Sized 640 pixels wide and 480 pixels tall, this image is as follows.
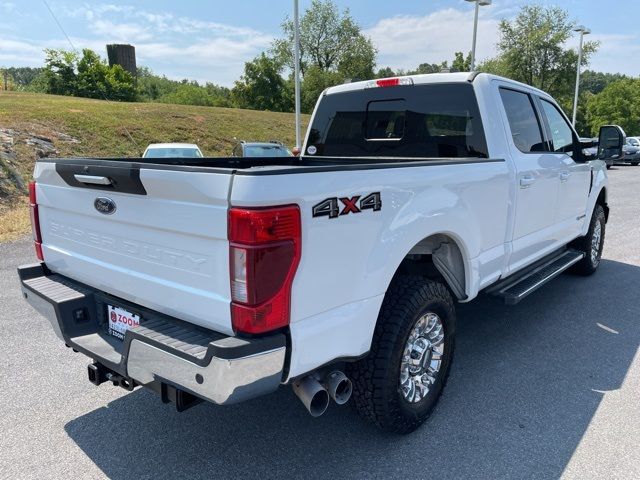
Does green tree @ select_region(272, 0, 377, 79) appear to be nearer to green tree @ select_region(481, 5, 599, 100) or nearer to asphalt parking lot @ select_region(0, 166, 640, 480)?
green tree @ select_region(481, 5, 599, 100)

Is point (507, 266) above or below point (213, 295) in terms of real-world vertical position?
below

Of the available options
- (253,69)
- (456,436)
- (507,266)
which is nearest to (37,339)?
(456,436)

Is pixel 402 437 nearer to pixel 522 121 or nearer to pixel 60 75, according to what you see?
pixel 522 121

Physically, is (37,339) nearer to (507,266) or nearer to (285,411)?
(285,411)

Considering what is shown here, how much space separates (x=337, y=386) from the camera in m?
2.38

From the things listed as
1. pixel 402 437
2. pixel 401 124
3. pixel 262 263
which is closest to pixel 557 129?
pixel 401 124

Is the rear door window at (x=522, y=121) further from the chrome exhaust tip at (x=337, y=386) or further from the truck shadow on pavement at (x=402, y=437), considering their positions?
the chrome exhaust tip at (x=337, y=386)

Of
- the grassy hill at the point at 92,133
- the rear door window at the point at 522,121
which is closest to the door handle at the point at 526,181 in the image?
the rear door window at the point at 522,121

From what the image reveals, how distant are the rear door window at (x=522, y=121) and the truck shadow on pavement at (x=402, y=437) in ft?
5.57

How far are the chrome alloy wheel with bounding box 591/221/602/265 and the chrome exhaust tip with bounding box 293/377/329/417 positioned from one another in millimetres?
4870

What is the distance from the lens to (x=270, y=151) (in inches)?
551

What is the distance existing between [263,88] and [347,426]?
6127 centimetres

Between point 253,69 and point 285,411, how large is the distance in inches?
2411

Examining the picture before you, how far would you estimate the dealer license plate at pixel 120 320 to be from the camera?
2.53 meters
